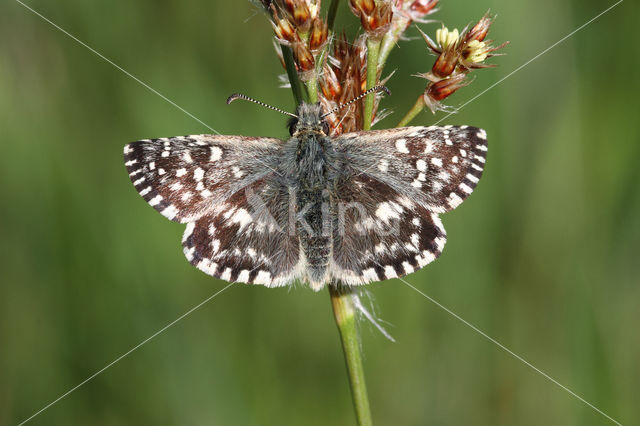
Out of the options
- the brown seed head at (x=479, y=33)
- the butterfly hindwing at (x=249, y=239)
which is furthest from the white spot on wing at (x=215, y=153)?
the brown seed head at (x=479, y=33)

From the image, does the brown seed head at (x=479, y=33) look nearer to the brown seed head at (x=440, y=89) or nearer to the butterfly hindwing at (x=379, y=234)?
the brown seed head at (x=440, y=89)

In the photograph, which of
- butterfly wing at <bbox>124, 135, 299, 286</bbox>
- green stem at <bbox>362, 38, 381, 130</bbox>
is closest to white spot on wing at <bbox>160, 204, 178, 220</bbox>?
butterfly wing at <bbox>124, 135, 299, 286</bbox>

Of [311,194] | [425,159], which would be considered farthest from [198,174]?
[425,159]

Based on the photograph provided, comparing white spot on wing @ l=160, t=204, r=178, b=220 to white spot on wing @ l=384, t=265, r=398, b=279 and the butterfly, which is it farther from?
white spot on wing @ l=384, t=265, r=398, b=279

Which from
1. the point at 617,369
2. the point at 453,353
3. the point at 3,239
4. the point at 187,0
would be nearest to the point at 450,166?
the point at 453,353

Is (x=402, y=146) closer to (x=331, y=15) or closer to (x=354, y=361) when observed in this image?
(x=331, y=15)

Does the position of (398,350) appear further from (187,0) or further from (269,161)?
(187,0)
